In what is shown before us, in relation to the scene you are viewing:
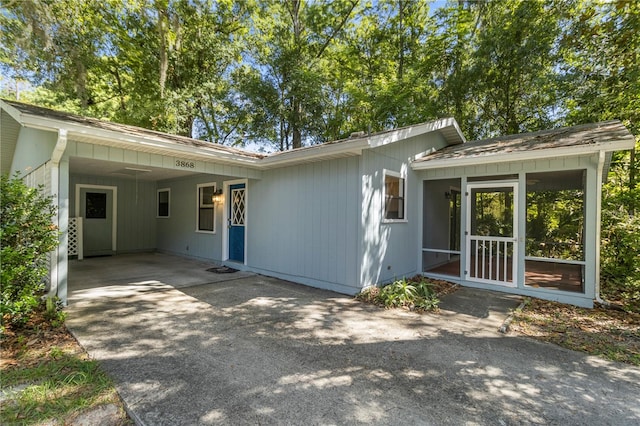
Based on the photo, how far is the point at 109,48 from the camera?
11867 mm

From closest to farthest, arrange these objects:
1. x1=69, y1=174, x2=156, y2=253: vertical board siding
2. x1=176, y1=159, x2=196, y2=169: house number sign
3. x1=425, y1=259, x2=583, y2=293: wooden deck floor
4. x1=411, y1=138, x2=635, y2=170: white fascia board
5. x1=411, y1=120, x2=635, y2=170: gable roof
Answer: x1=411, y1=138, x2=635, y2=170: white fascia board
x1=411, y1=120, x2=635, y2=170: gable roof
x1=176, y1=159, x2=196, y2=169: house number sign
x1=425, y1=259, x2=583, y2=293: wooden deck floor
x1=69, y1=174, x2=156, y2=253: vertical board siding

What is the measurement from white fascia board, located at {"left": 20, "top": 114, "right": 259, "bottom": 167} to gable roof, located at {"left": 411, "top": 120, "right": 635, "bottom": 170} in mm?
4073

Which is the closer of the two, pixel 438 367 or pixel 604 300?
pixel 438 367

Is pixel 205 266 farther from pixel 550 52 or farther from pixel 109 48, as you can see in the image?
pixel 550 52

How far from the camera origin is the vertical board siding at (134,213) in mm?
9555

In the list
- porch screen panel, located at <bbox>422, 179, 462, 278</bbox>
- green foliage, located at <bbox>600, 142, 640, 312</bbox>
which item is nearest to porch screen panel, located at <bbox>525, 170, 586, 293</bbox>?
green foliage, located at <bbox>600, 142, 640, 312</bbox>

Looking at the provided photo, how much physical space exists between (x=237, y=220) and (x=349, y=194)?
138 inches

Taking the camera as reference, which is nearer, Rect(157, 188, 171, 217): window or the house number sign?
the house number sign

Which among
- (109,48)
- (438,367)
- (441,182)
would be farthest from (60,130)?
(109,48)

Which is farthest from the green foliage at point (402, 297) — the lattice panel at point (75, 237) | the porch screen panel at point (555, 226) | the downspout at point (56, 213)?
the lattice panel at point (75, 237)

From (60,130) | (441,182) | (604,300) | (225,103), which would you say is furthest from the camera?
(225,103)

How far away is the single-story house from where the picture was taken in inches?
179

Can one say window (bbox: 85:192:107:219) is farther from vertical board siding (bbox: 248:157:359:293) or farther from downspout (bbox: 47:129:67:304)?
downspout (bbox: 47:129:67:304)

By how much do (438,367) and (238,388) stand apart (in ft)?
6.05
